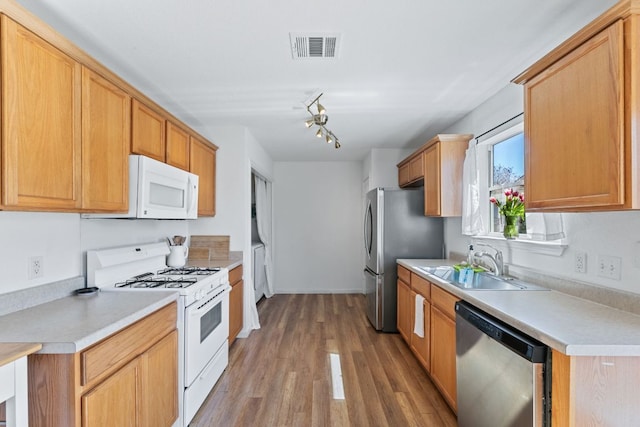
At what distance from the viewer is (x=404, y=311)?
3.42 m

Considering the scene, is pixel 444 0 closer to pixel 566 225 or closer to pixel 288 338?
pixel 566 225

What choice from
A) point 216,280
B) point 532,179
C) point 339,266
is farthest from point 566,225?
point 339,266

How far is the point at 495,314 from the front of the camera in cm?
162

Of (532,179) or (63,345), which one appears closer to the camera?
(63,345)

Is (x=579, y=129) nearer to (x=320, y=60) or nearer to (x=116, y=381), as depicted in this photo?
(x=320, y=60)

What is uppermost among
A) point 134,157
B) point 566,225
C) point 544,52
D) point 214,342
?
point 544,52

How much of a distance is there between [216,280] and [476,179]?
2470mm

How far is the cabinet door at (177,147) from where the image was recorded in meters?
2.66

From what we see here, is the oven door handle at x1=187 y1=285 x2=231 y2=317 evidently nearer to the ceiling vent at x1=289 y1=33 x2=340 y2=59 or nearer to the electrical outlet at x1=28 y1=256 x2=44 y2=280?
the electrical outlet at x1=28 y1=256 x2=44 y2=280

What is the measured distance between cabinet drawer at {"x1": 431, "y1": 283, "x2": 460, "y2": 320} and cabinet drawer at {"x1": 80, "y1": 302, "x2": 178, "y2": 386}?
1.81 m

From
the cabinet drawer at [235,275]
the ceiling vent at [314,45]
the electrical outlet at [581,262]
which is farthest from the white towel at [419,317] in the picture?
the ceiling vent at [314,45]

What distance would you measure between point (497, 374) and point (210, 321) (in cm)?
195

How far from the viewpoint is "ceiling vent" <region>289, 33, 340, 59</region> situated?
6.17 feet

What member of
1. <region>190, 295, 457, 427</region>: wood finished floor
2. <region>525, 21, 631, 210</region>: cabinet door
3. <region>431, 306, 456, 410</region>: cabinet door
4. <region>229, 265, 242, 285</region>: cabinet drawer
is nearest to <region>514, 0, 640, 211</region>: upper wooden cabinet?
<region>525, 21, 631, 210</region>: cabinet door
